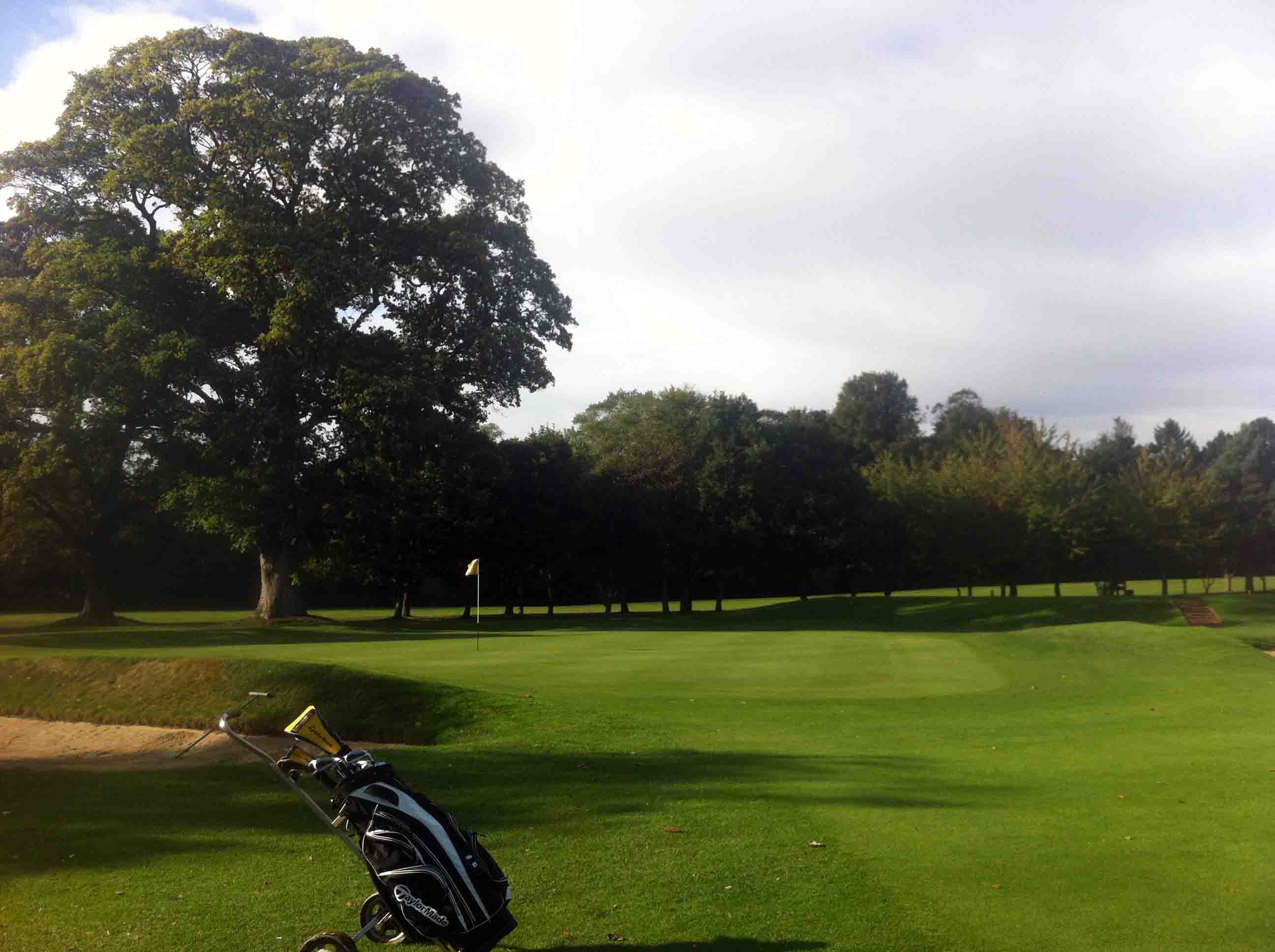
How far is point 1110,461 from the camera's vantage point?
79312 millimetres

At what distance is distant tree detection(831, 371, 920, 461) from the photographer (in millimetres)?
99806

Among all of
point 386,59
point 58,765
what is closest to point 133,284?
point 386,59

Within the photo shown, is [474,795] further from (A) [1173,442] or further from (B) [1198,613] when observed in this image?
(A) [1173,442]

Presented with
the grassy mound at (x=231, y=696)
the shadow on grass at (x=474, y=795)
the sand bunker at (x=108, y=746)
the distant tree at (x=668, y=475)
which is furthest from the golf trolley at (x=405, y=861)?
the distant tree at (x=668, y=475)

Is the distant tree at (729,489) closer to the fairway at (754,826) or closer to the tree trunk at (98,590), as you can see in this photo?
the tree trunk at (98,590)

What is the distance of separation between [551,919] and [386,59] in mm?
36715

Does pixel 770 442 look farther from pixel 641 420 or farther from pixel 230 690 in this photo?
pixel 230 690

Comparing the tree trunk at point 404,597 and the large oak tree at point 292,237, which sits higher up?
the large oak tree at point 292,237

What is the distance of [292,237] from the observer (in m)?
35.0

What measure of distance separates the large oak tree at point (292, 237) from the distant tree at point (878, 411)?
61.8m

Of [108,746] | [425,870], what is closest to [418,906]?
[425,870]

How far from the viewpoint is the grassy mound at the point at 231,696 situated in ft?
46.8

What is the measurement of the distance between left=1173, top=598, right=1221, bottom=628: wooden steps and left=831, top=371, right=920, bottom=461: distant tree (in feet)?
168

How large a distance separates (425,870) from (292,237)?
108ft
